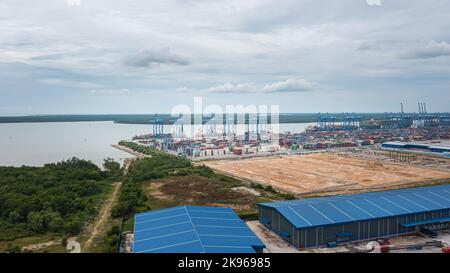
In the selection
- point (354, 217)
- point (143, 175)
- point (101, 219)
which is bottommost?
point (101, 219)

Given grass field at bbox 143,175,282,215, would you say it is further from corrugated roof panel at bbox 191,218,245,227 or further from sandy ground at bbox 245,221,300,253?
corrugated roof panel at bbox 191,218,245,227

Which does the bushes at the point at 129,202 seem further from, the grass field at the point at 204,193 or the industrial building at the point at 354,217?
the industrial building at the point at 354,217

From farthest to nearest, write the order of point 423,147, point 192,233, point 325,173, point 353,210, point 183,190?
point 423,147
point 325,173
point 183,190
point 353,210
point 192,233

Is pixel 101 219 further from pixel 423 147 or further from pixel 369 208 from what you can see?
pixel 423 147

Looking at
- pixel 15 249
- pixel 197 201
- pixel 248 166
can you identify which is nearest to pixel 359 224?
pixel 197 201

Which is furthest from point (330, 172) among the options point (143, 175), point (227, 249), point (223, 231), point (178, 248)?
point (178, 248)

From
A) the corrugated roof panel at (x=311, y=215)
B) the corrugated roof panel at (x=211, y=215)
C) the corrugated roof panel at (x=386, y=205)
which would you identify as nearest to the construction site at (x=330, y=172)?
the corrugated roof panel at (x=386, y=205)
